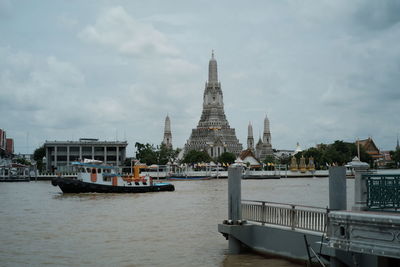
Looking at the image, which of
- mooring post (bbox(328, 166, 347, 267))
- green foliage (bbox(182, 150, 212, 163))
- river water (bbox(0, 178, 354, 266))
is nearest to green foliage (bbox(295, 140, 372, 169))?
green foliage (bbox(182, 150, 212, 163))

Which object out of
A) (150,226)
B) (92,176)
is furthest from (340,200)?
(92,176)

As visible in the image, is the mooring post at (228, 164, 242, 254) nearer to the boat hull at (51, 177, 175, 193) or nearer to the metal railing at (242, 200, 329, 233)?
the metal railing at (242, 200, 329, 233)

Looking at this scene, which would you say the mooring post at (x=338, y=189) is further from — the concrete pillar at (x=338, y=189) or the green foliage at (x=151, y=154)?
the green foliage at (x=151, y=154)

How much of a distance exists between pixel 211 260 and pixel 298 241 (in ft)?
12.6

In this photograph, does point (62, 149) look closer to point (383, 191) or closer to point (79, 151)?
point (79, 151)

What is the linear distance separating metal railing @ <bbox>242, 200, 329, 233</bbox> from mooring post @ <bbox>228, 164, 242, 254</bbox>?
20.4 inches

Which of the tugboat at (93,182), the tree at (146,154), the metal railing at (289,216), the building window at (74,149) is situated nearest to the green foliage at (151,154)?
the tree at (146,154)

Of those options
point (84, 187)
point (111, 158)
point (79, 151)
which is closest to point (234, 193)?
point (84, 187)

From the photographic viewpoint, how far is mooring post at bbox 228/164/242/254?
18.4m

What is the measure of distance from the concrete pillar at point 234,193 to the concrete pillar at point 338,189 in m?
4.33

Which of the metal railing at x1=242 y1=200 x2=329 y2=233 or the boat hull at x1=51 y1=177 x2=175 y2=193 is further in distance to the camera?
the boat hull at x1=51 y1=177 x2=175 y2=193

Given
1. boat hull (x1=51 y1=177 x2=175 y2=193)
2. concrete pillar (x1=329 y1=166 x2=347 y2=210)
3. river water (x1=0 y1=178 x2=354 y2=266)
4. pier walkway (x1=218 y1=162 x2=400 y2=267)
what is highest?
concrete pillar (x1=329 y1=166 x2=347 y2=210)

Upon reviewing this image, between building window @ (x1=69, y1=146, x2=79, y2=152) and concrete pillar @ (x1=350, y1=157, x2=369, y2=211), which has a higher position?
building window @ (x1=69, y1=146, x2=79, y2=152)

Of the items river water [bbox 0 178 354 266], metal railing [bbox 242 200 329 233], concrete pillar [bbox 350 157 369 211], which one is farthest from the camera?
river water [bbox 0 178 354 266]
